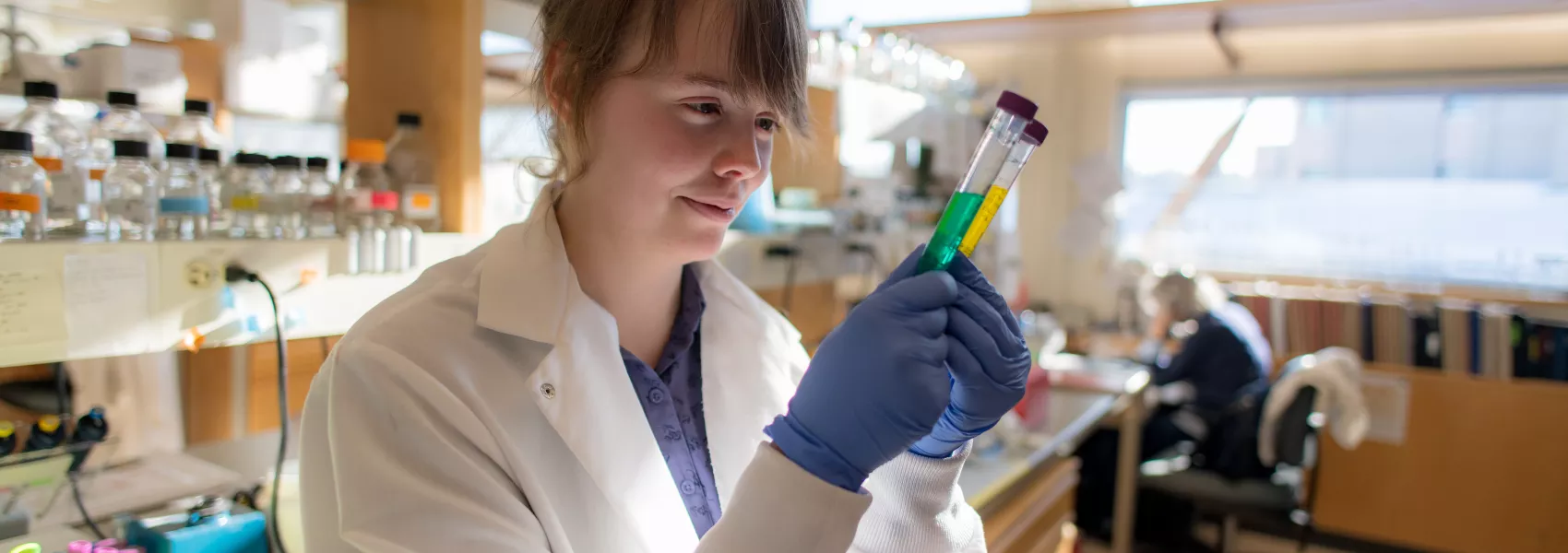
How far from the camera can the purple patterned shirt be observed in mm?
954

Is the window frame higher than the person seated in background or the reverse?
higher

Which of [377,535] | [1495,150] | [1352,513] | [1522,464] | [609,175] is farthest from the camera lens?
[1495,150]

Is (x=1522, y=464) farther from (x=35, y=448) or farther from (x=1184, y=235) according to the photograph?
(x=35, y=448)

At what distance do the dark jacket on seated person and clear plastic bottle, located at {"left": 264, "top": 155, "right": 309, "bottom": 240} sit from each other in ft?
10.2

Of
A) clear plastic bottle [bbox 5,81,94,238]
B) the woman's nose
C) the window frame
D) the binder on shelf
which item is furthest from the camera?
the window frame

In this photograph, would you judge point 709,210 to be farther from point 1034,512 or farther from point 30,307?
point 1034,512

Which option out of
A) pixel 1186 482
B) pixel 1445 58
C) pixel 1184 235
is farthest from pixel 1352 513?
pixel 1445 58

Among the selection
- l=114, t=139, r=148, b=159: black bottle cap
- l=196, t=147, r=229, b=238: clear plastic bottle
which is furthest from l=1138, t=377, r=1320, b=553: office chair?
l=114, t=139, r=148, b=159: black bottle cap

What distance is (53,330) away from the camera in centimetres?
97

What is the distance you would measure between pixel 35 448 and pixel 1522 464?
180 inches

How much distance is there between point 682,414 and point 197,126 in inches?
32.0

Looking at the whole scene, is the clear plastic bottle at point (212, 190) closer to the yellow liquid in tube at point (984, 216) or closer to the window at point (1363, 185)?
the yellow liquid in tube at point (984, 216)

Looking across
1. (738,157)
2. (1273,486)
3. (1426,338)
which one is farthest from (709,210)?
(1426,338)

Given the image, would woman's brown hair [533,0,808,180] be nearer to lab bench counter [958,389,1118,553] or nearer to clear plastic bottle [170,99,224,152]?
clear plastic bottle [170,99,224,152]
